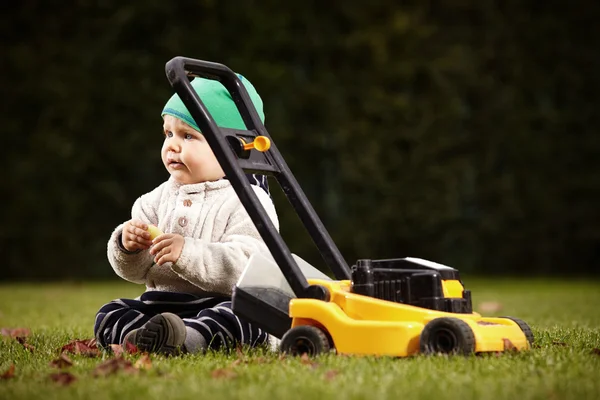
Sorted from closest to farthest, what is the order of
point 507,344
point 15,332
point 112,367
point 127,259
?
1. point 112,367
2. point 507,344
3. point 127,259
4. point 15,332

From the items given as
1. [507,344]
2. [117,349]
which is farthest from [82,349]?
[507,344]

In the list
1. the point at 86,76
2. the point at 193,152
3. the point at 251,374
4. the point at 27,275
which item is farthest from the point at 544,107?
the point at 251,374

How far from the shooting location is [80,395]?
6.42ft

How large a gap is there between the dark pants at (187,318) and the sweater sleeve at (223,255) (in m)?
0.08

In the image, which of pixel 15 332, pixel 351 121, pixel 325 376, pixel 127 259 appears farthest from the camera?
pixel 351 121

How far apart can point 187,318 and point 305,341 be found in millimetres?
601

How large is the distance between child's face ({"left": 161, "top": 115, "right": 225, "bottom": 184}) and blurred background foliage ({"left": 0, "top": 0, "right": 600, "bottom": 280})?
734 cm

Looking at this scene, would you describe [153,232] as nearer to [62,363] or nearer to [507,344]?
[62,363]

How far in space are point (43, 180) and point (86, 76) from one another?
144 centimetres

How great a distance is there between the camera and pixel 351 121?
11305 millimetres

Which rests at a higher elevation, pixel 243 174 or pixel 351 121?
pixel 351 121

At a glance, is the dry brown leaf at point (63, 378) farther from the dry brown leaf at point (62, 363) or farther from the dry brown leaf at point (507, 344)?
the dry brown leaf at point (507, 344)

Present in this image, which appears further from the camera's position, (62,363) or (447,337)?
(62,363)

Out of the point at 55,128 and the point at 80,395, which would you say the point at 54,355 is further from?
the point at 55,128
